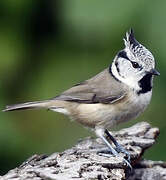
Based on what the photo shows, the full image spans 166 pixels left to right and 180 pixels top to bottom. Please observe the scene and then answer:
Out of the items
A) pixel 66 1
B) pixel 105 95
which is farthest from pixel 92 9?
pixel 105 95

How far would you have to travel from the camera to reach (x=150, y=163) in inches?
238

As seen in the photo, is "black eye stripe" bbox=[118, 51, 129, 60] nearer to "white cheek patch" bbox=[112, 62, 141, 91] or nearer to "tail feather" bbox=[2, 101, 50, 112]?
"white cheek patch" bbox=[112, 62, 141, 91]

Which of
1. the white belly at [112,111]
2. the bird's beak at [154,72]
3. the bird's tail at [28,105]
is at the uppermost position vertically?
the bird's beak at [154,72]

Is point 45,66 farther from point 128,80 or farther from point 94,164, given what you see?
point 94,164

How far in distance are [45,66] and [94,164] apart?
191cm

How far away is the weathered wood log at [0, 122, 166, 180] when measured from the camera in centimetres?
505

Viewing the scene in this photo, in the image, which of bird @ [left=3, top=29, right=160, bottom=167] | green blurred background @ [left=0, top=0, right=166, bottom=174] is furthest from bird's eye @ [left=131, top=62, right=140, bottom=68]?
green blurred background @ [left=0, top=0, right=166, bottom=174]

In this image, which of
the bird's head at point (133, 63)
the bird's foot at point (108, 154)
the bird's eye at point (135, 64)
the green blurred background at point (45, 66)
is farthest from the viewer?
the green blurred background at point (45, 66)

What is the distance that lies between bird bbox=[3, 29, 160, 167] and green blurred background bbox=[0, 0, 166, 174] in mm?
452

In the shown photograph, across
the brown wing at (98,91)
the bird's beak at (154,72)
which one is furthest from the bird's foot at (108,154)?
the bird's beak at (154,72)

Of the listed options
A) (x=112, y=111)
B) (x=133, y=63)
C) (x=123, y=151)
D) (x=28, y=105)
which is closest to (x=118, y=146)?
(x=123, y=151)

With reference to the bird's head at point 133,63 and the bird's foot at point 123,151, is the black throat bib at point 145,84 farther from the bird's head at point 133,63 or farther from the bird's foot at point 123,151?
the bird's foot at point 123,151

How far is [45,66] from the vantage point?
7094 mm

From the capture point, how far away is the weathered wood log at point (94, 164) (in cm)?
505
